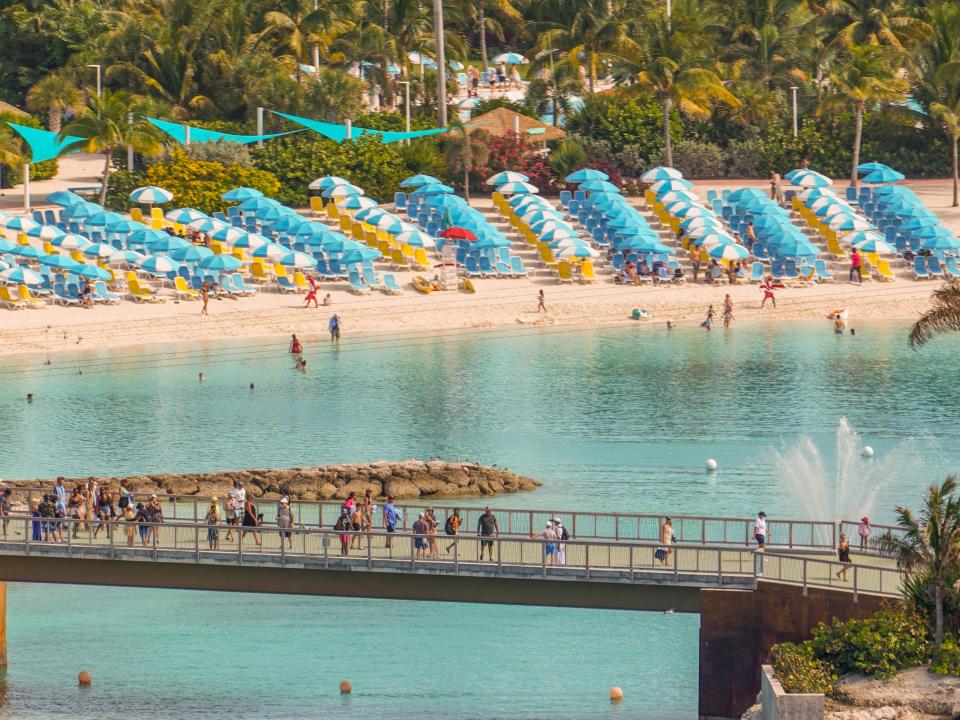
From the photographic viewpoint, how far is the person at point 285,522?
1524 inches

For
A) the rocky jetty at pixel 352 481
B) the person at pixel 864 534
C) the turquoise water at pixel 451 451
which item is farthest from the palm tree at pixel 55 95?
the person at pixel 864 534

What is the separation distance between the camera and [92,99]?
3492 inches

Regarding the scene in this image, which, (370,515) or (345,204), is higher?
(345,204)

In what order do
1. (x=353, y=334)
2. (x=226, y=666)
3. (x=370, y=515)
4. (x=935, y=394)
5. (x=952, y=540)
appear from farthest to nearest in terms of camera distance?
(x=353, y=334)
(x=935, y=394)
(x=226, y=666)
(x=370, y=515)
(x=952, y=540)

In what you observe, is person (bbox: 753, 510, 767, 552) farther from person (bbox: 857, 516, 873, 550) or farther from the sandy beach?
the sandy beach

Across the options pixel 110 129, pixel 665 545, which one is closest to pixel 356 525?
pixel 665 545

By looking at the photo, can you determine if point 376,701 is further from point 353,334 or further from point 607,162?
point 607,162

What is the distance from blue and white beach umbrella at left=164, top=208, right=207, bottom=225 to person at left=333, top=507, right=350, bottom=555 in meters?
44.2

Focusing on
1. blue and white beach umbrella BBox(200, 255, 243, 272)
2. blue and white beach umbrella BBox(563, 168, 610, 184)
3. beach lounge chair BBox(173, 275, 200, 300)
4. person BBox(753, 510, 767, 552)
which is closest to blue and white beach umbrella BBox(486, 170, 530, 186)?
blue and white beach umbrella BBox(563, 168, 610, 184)

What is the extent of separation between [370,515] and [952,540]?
10.6 metres

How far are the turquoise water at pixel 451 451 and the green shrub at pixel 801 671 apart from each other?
4.89 m

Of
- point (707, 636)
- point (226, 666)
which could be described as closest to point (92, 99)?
point (226, 666)


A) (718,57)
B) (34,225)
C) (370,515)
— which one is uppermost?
(718,57)

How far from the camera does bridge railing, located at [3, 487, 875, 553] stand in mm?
39969
